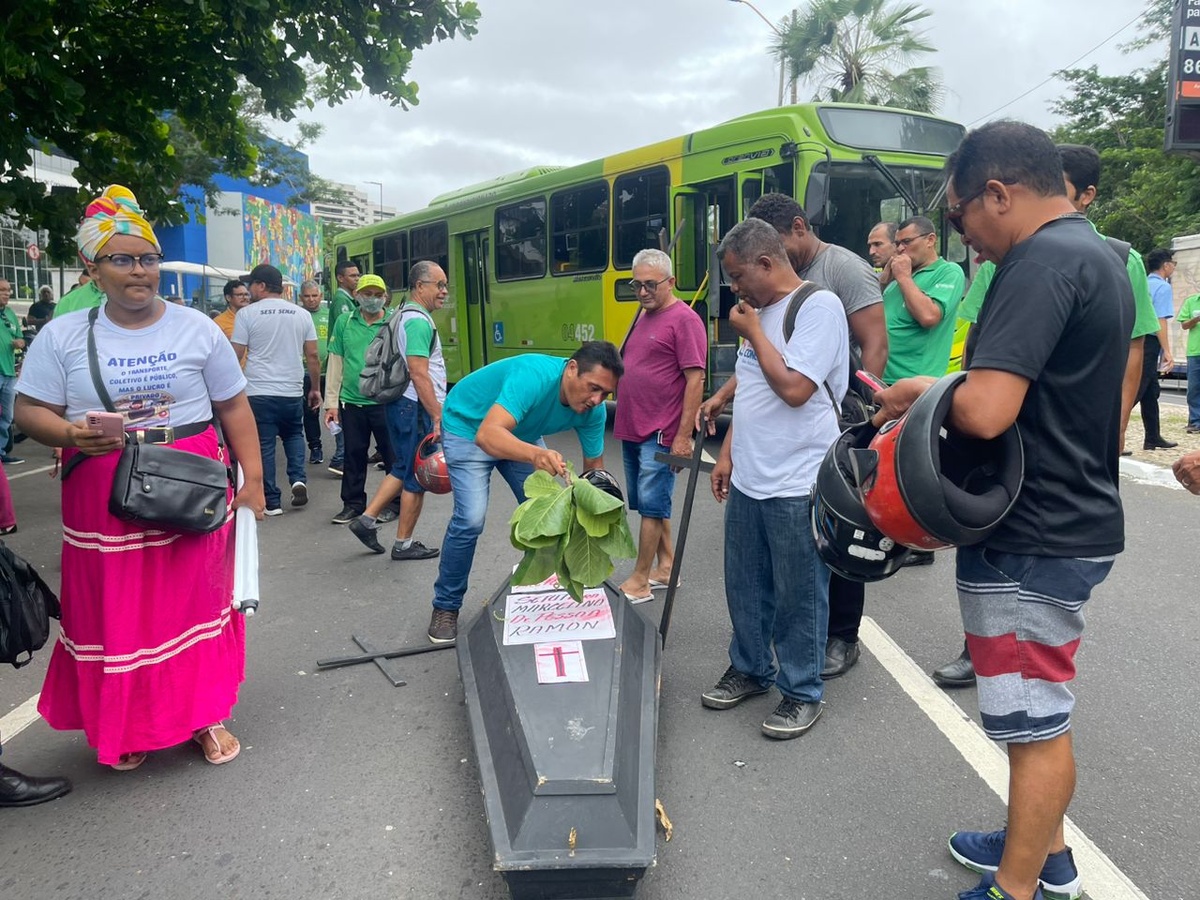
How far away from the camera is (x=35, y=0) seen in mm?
5633

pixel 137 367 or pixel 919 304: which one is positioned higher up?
pixel 919 304

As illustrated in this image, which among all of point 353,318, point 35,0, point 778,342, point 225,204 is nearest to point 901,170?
point 353,318

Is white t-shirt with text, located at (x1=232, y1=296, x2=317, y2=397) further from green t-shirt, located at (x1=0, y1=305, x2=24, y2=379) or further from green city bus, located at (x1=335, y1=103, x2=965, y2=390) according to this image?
green t-shirt, located at (x1=0, y1=305, x2=24, y2=379)

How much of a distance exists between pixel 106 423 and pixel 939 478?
2.61m

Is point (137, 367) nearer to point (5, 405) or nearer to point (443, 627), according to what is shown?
point (443, 627)

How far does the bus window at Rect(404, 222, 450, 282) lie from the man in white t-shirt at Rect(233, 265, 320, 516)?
681 cm

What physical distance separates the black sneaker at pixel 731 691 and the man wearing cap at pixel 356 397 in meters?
3.80

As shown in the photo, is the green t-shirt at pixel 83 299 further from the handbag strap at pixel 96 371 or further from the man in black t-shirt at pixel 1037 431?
the man in black t-shirt at pixel 1037 431

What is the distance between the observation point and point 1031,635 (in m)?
2.17

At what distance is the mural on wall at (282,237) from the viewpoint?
132 feet

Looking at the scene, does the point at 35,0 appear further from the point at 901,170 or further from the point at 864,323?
the point at 901,170

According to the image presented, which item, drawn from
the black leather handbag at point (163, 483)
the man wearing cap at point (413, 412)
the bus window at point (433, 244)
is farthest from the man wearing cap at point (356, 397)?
the bus window at point (433, 244)

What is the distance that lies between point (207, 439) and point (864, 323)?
2784 mm

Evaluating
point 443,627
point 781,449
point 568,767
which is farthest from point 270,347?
point 568,767
